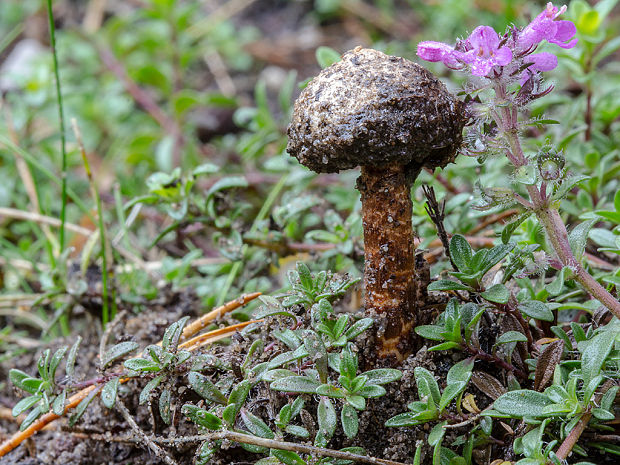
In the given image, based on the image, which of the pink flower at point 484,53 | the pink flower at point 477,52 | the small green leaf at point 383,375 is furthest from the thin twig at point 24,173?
the pink flower at point 484,53

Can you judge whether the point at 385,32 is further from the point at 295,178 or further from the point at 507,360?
the point at 507,360

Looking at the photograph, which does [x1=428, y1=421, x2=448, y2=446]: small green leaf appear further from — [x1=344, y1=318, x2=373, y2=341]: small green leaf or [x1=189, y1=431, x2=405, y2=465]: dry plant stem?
[x1=344, y1=318, x2=373, y2=341]: small green leaf

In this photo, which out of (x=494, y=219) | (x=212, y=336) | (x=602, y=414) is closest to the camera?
(x=602, y=414)

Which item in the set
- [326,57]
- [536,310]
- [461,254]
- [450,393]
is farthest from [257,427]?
[326,57]

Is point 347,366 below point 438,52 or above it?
below

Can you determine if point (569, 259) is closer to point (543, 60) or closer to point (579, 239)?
point (579, 239)

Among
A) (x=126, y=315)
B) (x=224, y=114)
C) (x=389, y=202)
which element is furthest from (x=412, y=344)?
(x=224, y=114)

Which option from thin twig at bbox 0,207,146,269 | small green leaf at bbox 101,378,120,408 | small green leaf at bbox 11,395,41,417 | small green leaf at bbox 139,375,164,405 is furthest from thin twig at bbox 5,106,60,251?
small green leaf at bbox 139,375,164,405
